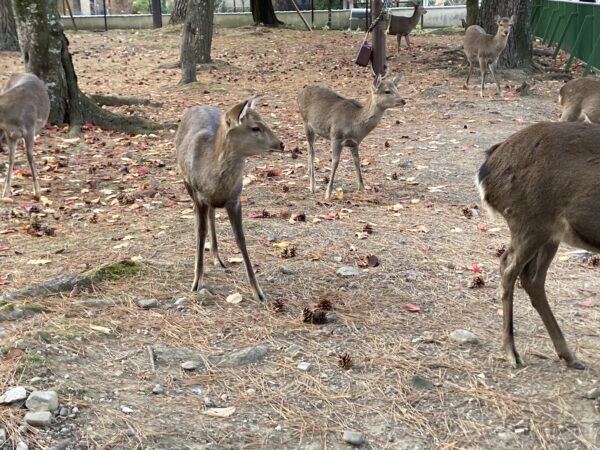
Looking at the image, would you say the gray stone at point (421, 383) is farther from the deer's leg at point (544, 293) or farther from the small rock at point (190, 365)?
the small rock at point (190, 365)

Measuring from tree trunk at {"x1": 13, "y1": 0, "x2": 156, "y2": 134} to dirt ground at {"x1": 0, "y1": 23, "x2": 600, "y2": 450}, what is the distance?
1102mm

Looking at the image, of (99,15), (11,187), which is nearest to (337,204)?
(11,187)

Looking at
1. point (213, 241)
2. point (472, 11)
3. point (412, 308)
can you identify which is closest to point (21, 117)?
point (213, 241)

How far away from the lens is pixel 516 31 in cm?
1564

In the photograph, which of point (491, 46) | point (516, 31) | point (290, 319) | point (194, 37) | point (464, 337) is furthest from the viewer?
point (516, 31)

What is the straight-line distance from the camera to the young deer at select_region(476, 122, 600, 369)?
3566 millimetres

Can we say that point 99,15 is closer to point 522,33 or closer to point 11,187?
point 522,33

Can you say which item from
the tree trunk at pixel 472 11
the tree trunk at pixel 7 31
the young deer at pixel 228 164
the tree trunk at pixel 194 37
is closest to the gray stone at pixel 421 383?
the young deer at pixel 228 164

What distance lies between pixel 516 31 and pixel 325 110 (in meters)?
9.23

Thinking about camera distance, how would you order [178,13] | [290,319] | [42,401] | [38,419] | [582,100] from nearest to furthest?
[38,419] → [42,401] → [290,319] → [582,100] → [178,13]

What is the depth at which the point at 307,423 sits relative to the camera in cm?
329

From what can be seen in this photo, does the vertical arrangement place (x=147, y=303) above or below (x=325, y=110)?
below

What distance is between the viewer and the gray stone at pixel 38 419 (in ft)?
9.85

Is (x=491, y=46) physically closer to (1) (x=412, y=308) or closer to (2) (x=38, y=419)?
(1) (x=412, y=308)
